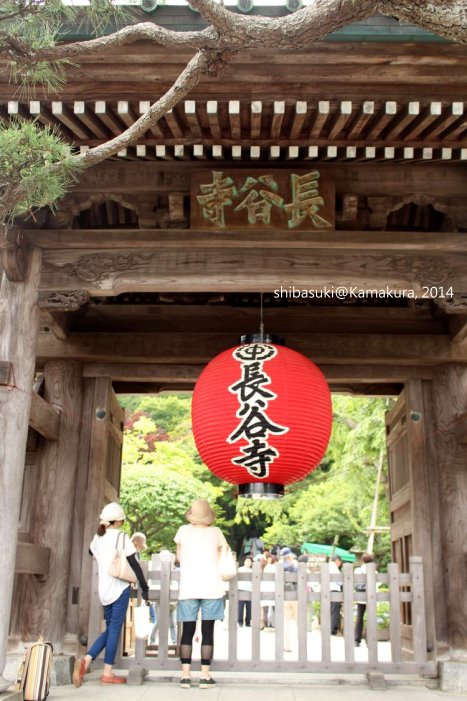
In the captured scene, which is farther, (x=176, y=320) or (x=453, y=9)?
(x=176, y=320)

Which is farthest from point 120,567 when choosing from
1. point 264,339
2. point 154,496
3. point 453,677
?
point 154,496

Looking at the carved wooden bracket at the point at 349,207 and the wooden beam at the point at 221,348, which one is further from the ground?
the carved wooden bracket at the point at 349,207

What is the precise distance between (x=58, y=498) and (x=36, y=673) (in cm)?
249

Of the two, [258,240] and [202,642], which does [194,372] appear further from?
[202,642]

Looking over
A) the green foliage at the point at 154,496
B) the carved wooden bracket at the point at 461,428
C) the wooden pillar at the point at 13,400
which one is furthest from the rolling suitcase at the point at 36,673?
the green foliage at the point at 154,496

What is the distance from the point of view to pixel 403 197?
573 cm

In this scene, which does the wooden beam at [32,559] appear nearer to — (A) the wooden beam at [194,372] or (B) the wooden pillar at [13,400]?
(B) the wooden pillar at [13,400]

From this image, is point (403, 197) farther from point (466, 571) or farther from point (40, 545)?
point (40, 545)

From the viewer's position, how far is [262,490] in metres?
5.57

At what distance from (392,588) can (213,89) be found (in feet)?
15.1

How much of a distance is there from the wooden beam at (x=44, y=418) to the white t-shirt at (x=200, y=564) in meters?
1.87

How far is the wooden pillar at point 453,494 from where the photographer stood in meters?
6.90

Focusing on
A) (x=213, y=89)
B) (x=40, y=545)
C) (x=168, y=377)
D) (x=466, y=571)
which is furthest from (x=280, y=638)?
(x=213, y=89)

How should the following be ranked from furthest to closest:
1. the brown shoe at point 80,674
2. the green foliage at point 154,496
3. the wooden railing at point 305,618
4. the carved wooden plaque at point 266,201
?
the green foliage at point 154,496
the wooden railing at point 305,618
the brown shoe at point 80,674
the carved wooden plaque at point 266,201
